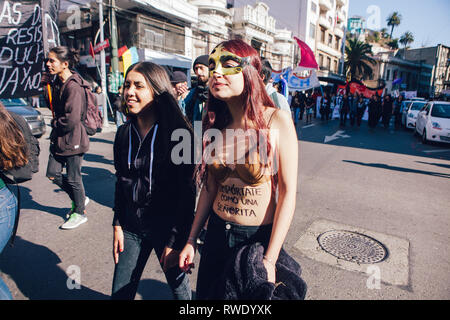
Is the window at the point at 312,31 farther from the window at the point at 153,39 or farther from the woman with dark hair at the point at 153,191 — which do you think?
the woman with dark hair at the point at 153,191

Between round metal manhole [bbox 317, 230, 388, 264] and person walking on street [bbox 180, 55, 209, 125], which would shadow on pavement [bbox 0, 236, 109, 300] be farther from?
round metal manhole [bbox 317, 230, 388, 264]

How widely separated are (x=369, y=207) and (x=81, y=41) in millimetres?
26430

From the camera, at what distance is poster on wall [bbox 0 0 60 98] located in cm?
377

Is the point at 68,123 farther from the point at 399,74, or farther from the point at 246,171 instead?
the point at 399,74

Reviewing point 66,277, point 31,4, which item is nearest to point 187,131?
point 66,277

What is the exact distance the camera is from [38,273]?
3.04 m

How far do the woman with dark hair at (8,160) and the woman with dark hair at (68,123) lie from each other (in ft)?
5.91

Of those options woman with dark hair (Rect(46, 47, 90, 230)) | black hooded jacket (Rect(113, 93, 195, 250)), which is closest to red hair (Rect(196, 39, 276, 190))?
black hooded jacket (Rect(113, 93, 195, 250))

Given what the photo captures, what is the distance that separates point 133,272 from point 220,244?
2.32 ft

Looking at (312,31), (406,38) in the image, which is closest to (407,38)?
(406,38)

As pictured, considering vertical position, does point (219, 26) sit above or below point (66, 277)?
above

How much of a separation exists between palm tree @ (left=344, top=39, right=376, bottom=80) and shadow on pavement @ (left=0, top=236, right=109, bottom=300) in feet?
180

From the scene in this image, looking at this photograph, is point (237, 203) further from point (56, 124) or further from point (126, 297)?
point (56, 124)

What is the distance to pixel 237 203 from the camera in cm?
170
